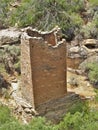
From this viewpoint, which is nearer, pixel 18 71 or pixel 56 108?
pixel 56 108

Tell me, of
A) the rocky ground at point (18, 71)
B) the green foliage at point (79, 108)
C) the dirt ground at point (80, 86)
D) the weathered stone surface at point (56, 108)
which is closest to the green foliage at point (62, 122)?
the green foliage at point (79, 108)

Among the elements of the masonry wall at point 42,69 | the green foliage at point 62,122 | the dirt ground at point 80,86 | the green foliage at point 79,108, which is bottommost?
the dirt ground at point 80,86

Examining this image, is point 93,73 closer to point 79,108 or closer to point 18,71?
point 79,108

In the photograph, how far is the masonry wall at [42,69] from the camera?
16.9 metres

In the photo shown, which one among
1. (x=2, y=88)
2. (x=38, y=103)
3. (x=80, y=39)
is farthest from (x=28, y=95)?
(x=80, y=39)

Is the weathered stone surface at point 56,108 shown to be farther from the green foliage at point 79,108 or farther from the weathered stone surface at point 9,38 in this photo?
the weathered stone surface at point 9,38

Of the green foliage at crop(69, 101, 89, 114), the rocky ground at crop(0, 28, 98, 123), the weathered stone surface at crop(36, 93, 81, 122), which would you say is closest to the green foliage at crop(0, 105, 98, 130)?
the green foliage at crop(69, 101, 89, 114)

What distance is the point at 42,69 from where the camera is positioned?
17.2 m

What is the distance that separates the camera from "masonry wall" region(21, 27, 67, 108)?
1692 centimetres

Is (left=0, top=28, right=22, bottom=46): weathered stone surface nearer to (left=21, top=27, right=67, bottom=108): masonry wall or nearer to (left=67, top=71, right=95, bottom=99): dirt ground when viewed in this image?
(left=67, top=71, right=95, bottom=99): dirt ground

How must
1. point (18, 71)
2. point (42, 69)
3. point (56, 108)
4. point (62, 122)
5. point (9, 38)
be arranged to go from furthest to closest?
point (9, 38) < point (18, 71) < point (56, 108) < point (42, 69) < point (62, 122)

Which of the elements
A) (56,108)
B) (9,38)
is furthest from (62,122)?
(9,38)

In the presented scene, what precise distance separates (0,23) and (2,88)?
25.0ft

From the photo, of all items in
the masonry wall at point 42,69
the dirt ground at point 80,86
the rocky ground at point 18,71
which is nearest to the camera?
the masonry wall at point 42,69
